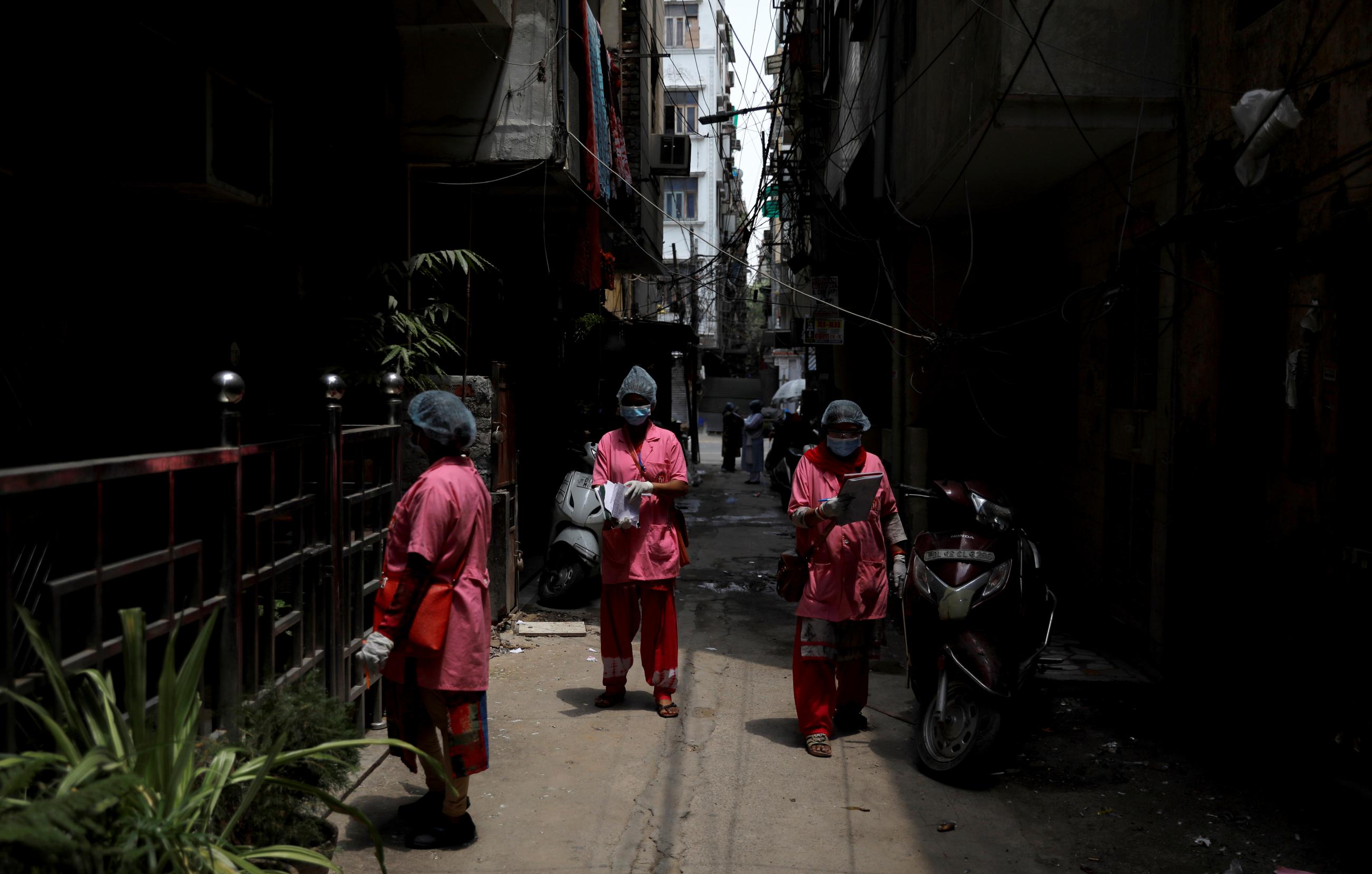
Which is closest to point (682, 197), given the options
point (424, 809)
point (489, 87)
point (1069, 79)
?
point (489, 87)

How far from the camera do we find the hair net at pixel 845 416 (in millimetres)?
5477

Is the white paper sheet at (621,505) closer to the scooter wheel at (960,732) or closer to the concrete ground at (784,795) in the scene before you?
the concrete ground at (784,795)

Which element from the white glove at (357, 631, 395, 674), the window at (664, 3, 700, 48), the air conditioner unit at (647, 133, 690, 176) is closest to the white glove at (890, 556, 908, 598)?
the white glove at (357, 631, 395, 674)

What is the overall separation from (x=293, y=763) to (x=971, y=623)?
331 centimetres

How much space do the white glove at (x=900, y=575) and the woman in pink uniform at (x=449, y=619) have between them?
241cm

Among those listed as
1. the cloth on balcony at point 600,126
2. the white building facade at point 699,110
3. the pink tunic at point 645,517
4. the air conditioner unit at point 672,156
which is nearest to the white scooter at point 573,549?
the pink tunic at point 645,517

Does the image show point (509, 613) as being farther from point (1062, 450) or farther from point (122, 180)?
point (1062, 450)

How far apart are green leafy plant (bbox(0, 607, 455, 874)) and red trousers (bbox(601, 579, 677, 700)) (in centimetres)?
281

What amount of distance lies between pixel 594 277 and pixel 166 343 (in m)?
5.40

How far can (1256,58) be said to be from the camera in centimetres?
557

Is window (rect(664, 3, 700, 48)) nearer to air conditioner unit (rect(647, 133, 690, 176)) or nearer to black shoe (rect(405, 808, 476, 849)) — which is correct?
air conditioner unit (rect(647, 133, 690, 176))

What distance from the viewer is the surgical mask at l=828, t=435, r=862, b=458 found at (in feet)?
18.1

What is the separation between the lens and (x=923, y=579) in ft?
17.8

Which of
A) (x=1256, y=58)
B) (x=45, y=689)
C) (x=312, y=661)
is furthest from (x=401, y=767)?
(x=1256, y=58)
